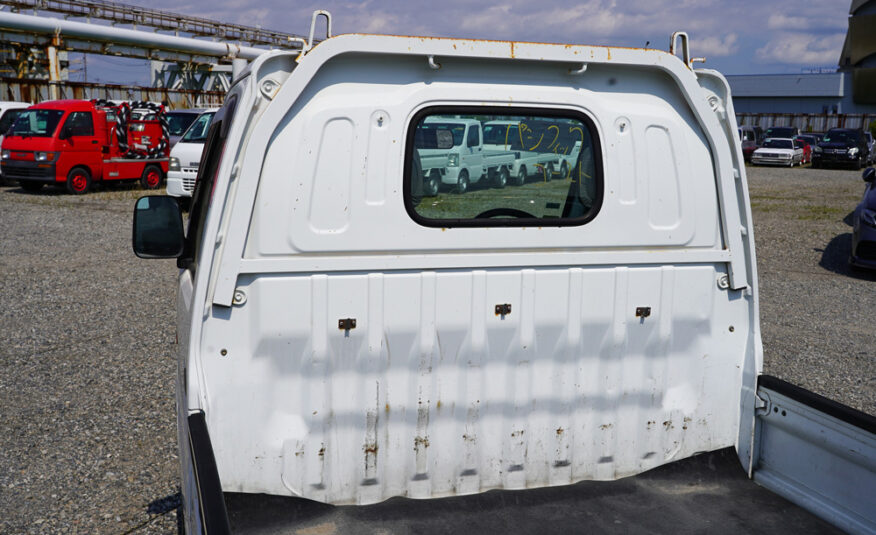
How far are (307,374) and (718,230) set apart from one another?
69.6 inches

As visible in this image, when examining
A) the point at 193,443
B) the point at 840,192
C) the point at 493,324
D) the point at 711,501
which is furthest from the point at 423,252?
the point at 840,192

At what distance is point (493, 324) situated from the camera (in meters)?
2.92

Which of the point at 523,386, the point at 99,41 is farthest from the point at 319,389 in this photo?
the point at 99,41

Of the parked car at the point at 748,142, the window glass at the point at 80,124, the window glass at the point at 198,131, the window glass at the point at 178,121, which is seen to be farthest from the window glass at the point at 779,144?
the window glass at the point at 80,124

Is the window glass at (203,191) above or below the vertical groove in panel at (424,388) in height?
above

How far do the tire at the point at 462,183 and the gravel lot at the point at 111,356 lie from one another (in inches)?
97.5

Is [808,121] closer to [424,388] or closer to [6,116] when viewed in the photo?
[6,116]

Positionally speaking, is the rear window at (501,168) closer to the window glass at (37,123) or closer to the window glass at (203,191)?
the window glass at (203,191)

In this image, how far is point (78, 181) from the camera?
61.2ft

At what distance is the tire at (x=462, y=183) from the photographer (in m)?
2.89

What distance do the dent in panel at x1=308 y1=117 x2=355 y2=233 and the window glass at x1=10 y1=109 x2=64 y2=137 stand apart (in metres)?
17.9

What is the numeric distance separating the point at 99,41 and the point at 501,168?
38.4 m

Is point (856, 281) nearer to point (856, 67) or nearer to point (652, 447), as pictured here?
point (652, 447)

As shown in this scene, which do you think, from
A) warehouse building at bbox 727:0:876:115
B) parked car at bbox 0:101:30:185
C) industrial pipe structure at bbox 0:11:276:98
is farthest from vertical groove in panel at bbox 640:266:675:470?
warehouse building at bbox 727:0:876:115
